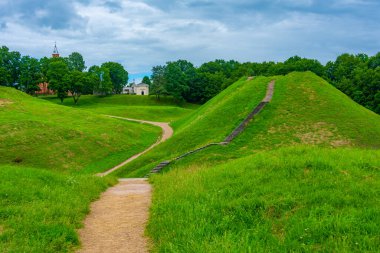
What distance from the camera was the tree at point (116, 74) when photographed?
131 metres

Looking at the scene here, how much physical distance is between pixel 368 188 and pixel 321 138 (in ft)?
63.3

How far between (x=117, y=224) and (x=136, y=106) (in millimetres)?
78674

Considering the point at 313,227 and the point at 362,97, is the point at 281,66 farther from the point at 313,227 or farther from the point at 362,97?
the point at 313,227

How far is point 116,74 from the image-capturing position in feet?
431

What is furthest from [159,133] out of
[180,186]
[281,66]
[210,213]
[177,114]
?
[281,66]

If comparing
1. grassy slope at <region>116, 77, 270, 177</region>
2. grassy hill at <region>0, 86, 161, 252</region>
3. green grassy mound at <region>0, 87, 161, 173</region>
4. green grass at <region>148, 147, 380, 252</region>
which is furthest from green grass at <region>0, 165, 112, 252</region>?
green grassy mound at <region>0, 87, 161, 173</region>

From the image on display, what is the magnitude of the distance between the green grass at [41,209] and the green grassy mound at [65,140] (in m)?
21.1

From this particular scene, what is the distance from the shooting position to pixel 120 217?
371 inches

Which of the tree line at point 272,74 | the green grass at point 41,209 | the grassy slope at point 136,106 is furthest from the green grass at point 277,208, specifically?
the tree line at point 272,74

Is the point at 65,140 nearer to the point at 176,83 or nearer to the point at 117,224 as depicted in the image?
the point at 117,224

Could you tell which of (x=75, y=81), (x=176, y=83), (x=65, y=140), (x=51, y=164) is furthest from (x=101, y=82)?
(x=51, y=164)

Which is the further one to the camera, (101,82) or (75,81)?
(101,82)

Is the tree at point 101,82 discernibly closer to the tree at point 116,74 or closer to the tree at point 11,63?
the tree at point 116,74

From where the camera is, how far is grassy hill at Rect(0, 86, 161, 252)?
7645 millimetres
